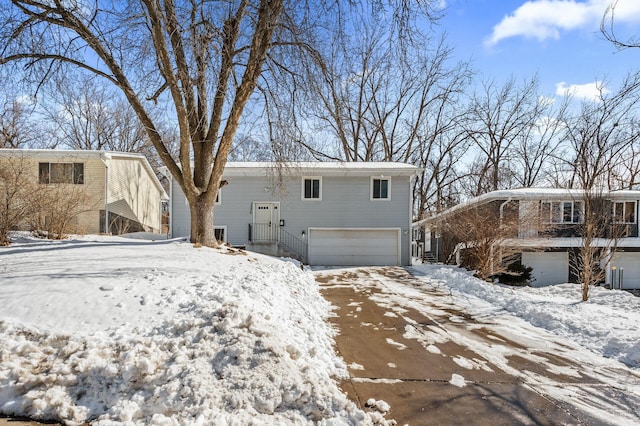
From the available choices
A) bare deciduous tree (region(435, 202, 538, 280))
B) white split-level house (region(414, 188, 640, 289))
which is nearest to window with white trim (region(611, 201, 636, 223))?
white split-level house (region(414, 188, 640, 289))

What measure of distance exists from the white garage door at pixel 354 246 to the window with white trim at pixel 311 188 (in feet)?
5.16

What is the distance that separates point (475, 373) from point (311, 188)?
1269cm

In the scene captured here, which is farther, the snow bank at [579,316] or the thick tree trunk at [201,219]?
the thick tree trunk at [201,219]

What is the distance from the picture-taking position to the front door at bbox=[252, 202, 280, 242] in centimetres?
1584

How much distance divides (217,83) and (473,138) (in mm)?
23852

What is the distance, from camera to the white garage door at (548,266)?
1527cm

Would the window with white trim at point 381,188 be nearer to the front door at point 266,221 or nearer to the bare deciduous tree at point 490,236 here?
the bare deciduous tree at point 490,236

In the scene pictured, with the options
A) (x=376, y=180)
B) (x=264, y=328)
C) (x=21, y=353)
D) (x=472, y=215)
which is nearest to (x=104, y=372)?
(x=21, y=353)

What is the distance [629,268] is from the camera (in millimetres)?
15867

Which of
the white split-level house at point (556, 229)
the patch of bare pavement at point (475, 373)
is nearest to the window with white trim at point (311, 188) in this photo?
the white split-level house at point (556, 229)

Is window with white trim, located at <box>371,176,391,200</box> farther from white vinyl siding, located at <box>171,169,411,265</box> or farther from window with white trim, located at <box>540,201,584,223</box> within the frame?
window with white trim, located at <box>540,201,584,223</box>

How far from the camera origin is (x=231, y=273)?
635 centimetres

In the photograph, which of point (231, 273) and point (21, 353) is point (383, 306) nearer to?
point (231, 273)

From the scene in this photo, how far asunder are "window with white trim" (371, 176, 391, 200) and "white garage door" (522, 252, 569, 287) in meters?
6.80
